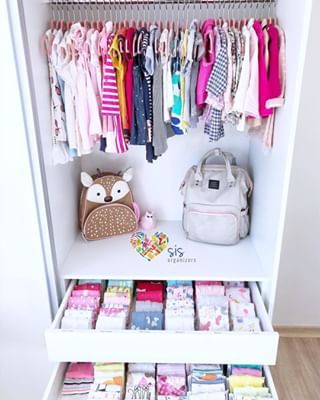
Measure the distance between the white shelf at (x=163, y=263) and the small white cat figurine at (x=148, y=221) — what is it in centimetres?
11

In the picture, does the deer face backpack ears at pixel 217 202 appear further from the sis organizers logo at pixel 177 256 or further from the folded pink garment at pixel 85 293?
the folded pink garment at pixel 85 293

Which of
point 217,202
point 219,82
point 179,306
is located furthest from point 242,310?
point 219,82

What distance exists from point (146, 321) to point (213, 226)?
50 cm

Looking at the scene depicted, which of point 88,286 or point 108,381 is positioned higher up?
point 88,286

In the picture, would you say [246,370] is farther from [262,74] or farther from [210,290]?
[262,74]

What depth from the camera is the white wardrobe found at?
127 centimetres

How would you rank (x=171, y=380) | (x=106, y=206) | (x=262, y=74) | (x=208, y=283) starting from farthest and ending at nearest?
(x=106, y=206), (x=208, y=283), (x=171, y=380), (x=262, y=74)

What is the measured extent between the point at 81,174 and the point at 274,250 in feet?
2.92

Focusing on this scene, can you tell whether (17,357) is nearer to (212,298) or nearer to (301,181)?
(212,298)

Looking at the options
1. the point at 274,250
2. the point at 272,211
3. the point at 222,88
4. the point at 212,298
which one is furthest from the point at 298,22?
the point at 212,298

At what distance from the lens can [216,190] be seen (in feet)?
5.54

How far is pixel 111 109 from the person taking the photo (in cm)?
142

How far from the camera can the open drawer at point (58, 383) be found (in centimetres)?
135

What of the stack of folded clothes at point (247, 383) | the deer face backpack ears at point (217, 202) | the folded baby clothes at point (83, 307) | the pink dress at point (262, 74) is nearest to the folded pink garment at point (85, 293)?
the folded baby clothes at point (83, 307)
